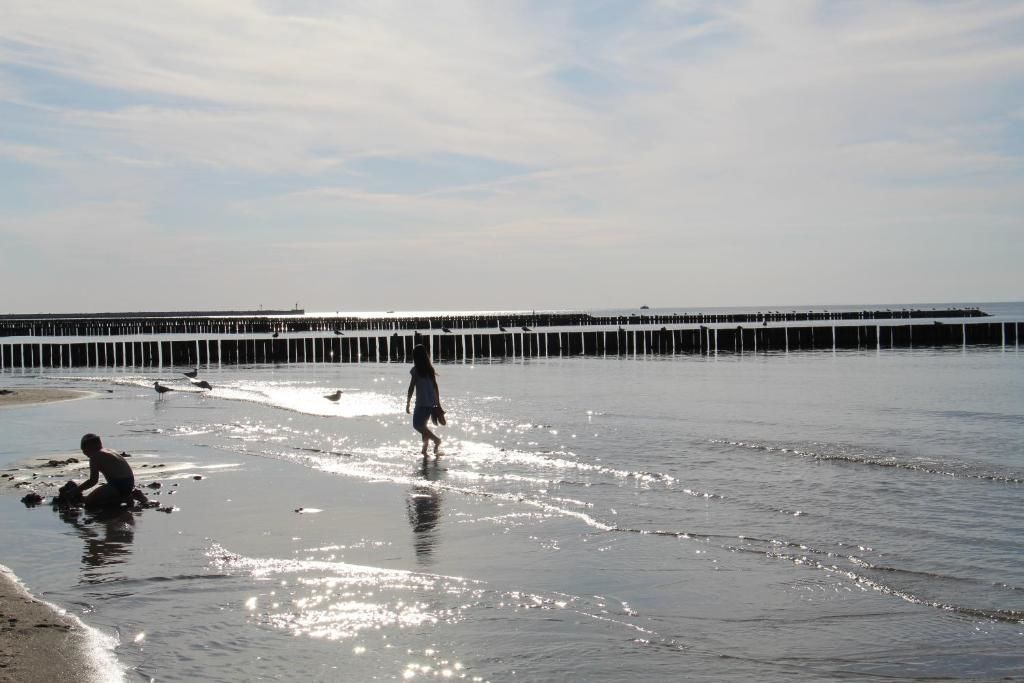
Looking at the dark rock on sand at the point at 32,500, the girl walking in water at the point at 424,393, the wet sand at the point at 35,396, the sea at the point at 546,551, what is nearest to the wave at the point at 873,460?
the sea at the point at 546,551

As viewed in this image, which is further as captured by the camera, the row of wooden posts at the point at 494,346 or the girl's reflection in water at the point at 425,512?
the row of wooden posts at the point at 494,346

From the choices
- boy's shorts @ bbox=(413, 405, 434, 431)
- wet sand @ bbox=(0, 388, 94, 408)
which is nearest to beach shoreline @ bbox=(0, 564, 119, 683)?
boy's shorts @ bbox=(413, 405, 434, 431)

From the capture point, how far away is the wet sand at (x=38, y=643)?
5.86 meters

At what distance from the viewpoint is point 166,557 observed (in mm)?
8844

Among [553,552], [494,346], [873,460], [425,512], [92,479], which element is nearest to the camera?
[553,552]

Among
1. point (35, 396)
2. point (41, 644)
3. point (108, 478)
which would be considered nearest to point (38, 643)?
point (41, 644)

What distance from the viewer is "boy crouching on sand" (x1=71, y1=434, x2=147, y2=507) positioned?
1098cm

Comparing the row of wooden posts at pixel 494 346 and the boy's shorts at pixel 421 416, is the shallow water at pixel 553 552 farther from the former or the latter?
the row of wooden posts at pixel 494 346

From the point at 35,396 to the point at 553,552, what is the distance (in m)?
23.9

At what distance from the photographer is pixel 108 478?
1113cm

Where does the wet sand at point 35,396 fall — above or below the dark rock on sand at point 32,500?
above

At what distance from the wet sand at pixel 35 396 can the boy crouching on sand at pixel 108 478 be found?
16.3 meters

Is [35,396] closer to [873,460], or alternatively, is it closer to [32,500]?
[32,500]

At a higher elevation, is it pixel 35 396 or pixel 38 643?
pixel 35 396
